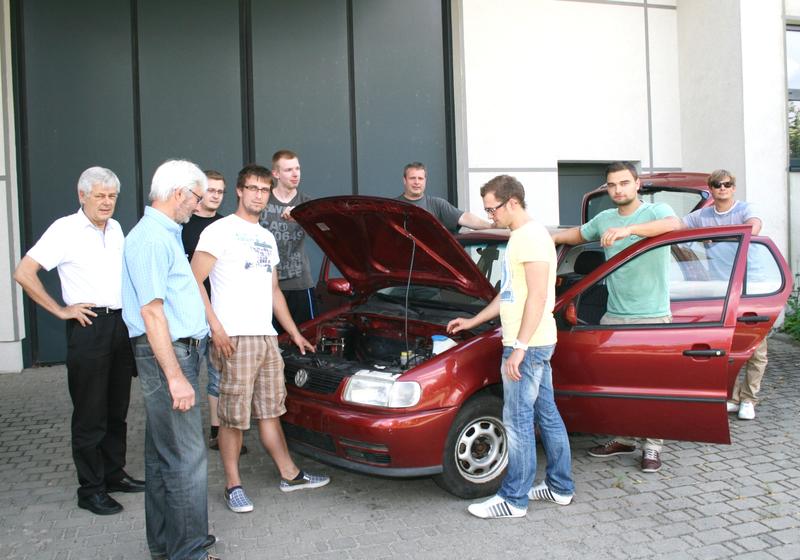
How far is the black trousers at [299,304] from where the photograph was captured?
5395 millimetres

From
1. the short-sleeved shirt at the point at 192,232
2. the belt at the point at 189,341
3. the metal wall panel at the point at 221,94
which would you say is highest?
the metal wall panel at the point at 221,94

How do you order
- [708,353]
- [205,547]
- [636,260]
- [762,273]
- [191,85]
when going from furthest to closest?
1. [191,85]
2. [762,273]
3. [636,260]
4. [708,353]
5. [205,547]

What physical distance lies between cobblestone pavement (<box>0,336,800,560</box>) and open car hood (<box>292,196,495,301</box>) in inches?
53.3

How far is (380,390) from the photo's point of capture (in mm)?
3727

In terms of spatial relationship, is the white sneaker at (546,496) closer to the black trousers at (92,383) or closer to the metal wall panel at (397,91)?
the black trousers at (92,383)

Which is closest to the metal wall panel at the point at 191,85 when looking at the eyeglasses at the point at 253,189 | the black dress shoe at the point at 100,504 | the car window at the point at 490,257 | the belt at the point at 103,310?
the belt at the point at 103,310

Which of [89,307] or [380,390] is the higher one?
[89,307]

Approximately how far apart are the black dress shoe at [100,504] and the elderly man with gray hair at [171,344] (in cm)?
88

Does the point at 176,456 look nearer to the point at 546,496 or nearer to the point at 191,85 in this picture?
the point at 546,496


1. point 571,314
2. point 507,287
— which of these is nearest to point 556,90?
point 571,314

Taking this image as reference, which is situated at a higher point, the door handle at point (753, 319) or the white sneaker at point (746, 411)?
the door handle at point (753, 319)

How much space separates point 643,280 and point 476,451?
1.50 meters

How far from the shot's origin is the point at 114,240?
4168 millimetres

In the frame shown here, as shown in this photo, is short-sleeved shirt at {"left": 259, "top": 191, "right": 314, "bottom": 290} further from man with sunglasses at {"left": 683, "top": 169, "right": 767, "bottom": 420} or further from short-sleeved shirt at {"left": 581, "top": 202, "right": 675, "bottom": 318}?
man with sunglasses at {"left": 683, "top": 169, "right": 767, "bottom": 420}
